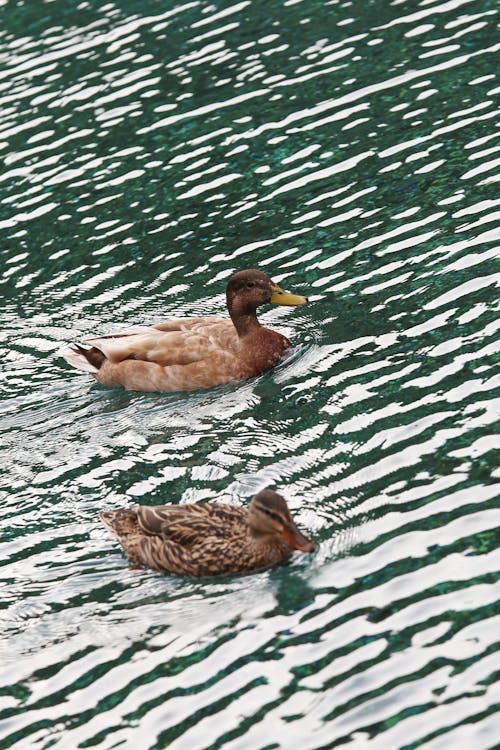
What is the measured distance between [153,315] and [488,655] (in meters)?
7.62

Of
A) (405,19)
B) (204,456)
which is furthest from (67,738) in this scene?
(405,19)

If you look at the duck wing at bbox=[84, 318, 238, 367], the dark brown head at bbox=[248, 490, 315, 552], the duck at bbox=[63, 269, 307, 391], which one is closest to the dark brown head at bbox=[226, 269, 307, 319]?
the duck at bbox=[63, 269, 307, 391]

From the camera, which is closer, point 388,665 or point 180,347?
point 388,665

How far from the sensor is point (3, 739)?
9.33 metres

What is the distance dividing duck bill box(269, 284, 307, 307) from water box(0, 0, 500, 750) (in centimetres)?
35

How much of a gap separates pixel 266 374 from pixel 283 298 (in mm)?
899

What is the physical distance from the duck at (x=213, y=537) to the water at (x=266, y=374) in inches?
6.0

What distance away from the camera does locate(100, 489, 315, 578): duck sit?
10.4 meters

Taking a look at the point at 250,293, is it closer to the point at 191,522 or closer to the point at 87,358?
the point at 87,358

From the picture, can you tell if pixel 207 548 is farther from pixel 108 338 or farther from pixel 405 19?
pixel 405 19

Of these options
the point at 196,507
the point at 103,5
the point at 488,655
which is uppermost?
the point at 103,5

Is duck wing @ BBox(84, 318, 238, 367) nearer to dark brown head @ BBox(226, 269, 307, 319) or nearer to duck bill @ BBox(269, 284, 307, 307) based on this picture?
dark brown head @ BBox(226, 269, 307, 319)

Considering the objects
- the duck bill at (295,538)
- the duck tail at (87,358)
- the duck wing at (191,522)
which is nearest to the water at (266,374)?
the duck bill at (295,538)

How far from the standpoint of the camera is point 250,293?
14.2 meters
